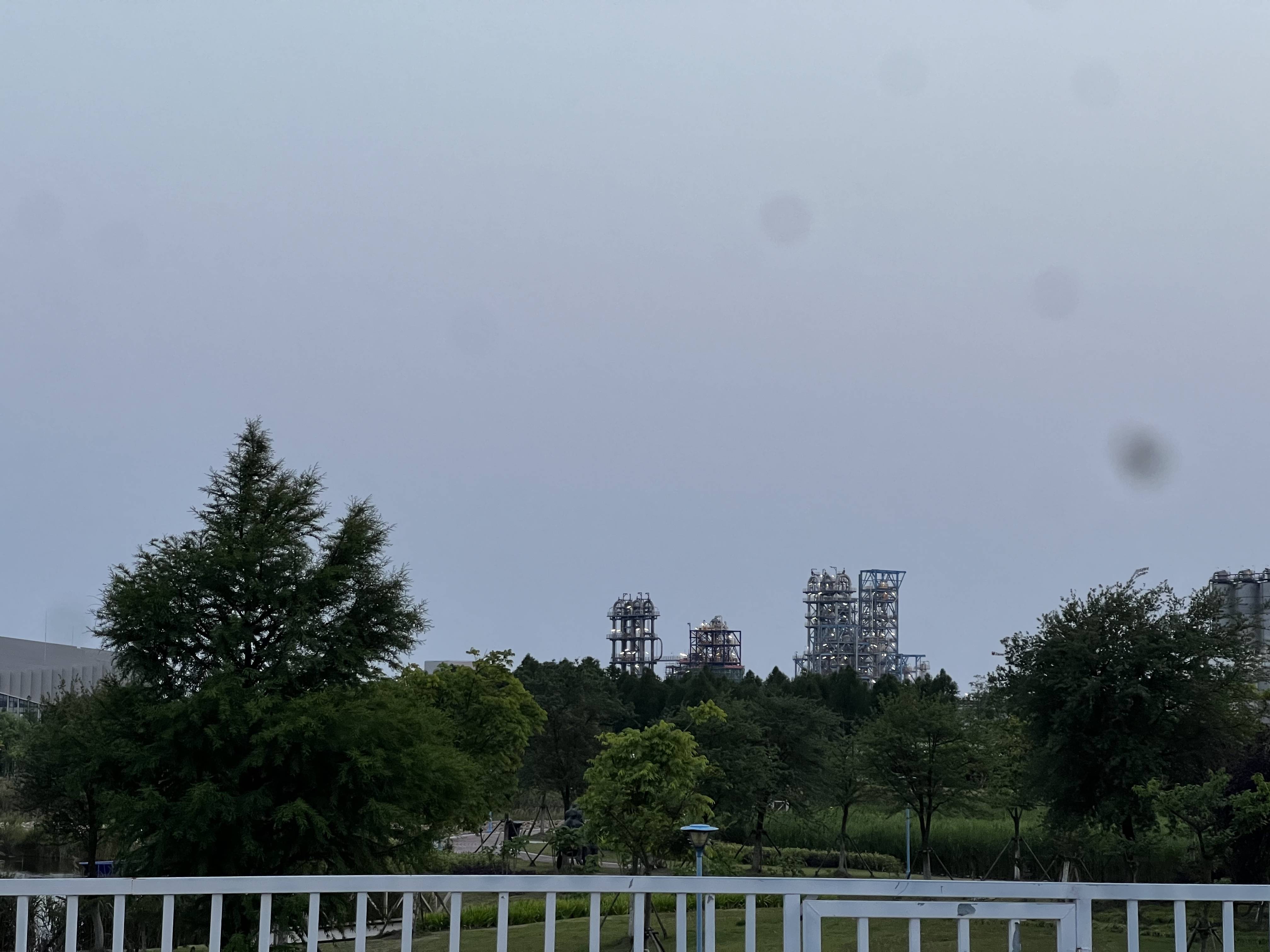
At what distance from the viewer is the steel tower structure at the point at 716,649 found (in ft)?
335

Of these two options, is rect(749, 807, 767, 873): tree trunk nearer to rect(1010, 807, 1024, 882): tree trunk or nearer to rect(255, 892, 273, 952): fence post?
rect(1010, 807, 1024, 882): tree trunk

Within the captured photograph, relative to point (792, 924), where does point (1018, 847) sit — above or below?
below

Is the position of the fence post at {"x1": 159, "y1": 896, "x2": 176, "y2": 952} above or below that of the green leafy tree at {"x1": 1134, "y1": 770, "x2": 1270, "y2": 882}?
above

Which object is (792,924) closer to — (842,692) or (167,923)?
(167,923)

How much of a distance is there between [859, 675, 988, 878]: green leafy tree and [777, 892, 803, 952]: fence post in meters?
27.2

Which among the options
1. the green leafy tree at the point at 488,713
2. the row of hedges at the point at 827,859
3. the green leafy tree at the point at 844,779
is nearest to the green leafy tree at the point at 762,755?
the green leafy tree at the point at 844,779

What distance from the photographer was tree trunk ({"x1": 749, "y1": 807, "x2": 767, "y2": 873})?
100ft

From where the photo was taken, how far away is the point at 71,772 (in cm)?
1666

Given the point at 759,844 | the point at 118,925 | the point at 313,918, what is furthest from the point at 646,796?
the point at 118,925

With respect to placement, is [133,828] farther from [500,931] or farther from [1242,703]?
[1242,703]

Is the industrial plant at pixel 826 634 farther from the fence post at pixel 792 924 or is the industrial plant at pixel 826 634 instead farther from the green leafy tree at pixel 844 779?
the fence post at pixel 792 924

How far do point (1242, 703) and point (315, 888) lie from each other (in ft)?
71.5

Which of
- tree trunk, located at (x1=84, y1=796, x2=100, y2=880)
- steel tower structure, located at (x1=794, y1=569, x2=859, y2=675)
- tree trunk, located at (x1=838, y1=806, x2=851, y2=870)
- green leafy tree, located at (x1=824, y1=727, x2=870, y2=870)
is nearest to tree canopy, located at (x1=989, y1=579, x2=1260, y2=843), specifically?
green leafy tree, located at (x1=824, y1=727, x2=870, y2=870)

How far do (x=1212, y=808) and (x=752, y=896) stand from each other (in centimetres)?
1662
